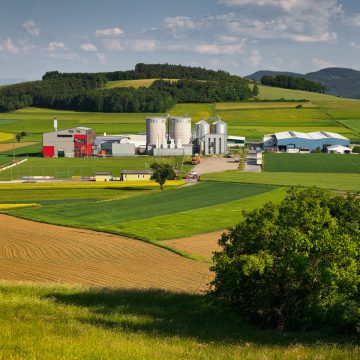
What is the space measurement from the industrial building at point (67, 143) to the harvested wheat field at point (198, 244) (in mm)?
65878

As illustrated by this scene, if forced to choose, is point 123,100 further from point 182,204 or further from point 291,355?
point 291,355

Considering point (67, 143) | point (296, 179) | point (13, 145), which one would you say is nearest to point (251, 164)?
point (296, 179)

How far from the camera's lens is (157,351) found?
15.4 m

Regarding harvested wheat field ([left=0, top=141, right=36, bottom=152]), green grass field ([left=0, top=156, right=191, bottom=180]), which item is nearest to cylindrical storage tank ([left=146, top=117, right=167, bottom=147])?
green grass field ([left=0, top=156, right=191, bottom=180])

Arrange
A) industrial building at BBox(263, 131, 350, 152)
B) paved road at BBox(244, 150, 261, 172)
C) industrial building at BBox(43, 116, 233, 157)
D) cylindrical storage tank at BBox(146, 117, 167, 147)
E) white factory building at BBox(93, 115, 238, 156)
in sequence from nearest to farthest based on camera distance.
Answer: paved road at BBox(244, 150, 261, 172) → industrial building at BBox(43, 116, 233, 157) → white factory building at BBox(93, 115, 238, 156) → cylindrical storage tank at BBox(146, 117, 167, 147) → industrial building at BBox(263, 131, 350, 152)

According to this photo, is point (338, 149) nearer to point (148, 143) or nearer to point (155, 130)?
point (155, 130)

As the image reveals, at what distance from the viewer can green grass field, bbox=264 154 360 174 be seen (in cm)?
8506

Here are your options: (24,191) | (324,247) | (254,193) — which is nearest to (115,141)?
(24,191)

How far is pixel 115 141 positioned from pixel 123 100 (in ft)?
228

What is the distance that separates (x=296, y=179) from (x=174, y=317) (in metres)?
54.4

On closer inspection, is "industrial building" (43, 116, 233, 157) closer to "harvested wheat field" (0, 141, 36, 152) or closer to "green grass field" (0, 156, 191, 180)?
"green grass field" (0, 156, 191, 180)

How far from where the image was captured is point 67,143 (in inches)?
4168

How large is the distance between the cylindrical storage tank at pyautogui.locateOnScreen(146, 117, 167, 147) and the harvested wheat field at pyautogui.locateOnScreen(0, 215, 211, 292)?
2690 inches

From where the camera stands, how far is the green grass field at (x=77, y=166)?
274ft
